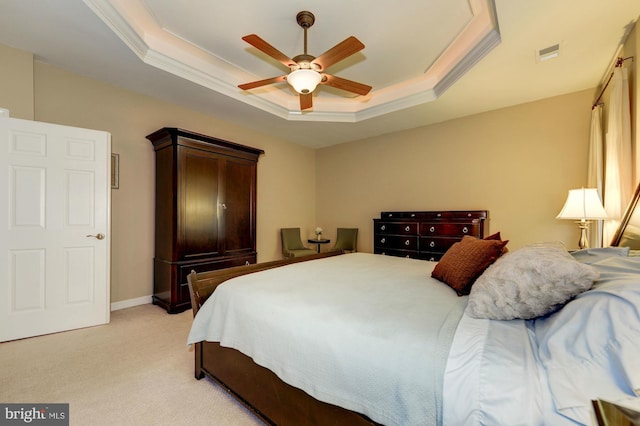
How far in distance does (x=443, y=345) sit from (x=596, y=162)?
3.35m

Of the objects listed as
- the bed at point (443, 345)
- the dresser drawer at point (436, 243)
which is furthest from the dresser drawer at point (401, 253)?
the bed at point (443, 345)

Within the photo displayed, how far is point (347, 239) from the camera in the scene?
5.42m

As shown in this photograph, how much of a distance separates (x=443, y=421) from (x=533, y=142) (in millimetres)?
4131

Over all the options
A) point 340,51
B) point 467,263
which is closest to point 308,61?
point 340,51

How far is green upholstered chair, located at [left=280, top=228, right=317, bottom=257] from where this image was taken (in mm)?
5176

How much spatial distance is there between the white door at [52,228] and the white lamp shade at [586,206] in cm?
480

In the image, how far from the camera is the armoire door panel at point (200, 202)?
346 cm

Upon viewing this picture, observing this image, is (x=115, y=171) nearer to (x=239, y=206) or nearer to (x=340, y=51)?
(x=239, y=206)

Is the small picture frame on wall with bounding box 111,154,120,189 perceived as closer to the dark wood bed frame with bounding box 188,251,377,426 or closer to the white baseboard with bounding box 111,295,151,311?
the white baseboard with bounding box 111,295,151,311

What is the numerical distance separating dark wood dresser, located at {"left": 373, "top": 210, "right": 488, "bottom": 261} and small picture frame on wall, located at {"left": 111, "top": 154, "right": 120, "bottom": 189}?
378cm

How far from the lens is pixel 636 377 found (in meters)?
0.69

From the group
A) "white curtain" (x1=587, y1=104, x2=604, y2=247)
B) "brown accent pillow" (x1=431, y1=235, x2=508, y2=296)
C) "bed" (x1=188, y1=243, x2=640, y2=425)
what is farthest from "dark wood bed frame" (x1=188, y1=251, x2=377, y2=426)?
"white curtain" (x1=587, y1=104, x2=604, y2=247)

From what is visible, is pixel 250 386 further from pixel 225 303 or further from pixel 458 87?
pixel 458 87
